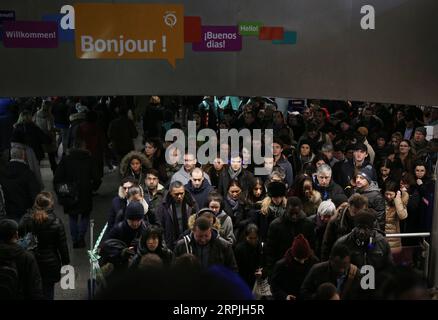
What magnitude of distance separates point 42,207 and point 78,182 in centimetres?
249

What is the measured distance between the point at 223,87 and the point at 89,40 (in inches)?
86.8

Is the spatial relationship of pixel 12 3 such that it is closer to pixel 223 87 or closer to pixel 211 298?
pixel 223 87

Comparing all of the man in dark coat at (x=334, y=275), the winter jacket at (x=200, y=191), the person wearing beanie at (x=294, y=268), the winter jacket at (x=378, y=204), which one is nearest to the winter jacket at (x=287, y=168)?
the winter jacket at (x=200, y=191)

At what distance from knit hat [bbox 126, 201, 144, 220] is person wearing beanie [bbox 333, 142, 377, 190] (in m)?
3.31

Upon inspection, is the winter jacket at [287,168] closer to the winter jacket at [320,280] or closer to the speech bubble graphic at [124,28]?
the speech bubble graphic at [124,28]

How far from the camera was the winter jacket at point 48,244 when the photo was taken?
676cm

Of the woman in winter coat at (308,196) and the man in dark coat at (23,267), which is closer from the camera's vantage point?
the man in dark coat at (23,267)

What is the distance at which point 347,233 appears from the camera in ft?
23.4

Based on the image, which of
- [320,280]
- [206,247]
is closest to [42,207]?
[206,247]

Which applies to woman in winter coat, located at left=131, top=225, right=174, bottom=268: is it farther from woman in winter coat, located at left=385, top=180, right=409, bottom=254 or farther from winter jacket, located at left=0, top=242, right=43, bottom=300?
woman in winter coat, located at left=385, top=180, right=409, bottom=254

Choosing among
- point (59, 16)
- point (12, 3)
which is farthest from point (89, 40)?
point (12, 3)

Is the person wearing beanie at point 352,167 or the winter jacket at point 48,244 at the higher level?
the person wearing beanie at point 352,167

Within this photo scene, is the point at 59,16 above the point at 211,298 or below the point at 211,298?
above

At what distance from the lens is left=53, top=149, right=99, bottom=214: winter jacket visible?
9367mm
